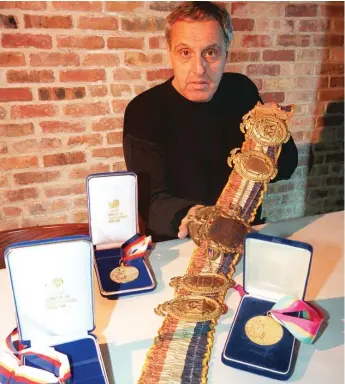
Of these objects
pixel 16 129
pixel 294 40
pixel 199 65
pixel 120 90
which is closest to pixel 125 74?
pixel 120 90

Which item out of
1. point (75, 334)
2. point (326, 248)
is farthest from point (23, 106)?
point (326, 248)

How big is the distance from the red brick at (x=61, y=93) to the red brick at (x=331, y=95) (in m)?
1.22

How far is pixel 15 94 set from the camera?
157 cm

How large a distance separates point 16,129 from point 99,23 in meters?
0.54

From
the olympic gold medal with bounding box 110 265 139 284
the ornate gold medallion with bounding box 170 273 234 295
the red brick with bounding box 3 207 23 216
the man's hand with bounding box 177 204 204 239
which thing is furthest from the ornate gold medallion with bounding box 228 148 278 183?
the red brick with bounding box 3 207 23 216

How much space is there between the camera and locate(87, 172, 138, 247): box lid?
1095 mm

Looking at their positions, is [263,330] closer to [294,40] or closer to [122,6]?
[122,6]

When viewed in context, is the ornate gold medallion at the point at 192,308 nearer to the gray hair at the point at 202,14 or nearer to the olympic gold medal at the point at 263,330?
the olympic gold medal at the point at 263,330

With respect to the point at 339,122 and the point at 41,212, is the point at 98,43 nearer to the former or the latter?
the point at 41,212

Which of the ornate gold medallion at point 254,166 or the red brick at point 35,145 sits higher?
the red brick at point 35,145

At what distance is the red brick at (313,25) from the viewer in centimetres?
191

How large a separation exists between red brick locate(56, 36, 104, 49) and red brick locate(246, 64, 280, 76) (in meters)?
0.70

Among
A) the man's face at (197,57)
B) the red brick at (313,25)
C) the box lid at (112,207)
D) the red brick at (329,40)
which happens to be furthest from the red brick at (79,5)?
the red brick at (329,40)

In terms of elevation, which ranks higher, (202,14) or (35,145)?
(202,14)
